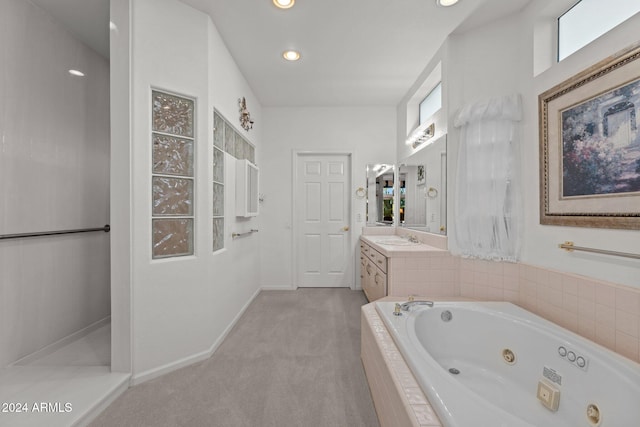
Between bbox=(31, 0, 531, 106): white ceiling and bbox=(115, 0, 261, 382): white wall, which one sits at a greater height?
bbox=(31, 0, 531, 106): white ceiling

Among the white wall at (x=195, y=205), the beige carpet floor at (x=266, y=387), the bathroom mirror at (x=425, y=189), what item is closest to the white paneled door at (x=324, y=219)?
the bathroom mirror at (x=425, y=189)

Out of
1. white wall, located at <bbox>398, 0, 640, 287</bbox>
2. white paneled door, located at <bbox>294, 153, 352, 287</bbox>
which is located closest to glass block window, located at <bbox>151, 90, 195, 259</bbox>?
white paneled door, located at <bbox>294, 153, 352, 287</bbox>

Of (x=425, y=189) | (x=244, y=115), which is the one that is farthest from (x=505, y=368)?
(x=244, y=115)

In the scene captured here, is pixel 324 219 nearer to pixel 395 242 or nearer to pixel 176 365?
pixel 395 242

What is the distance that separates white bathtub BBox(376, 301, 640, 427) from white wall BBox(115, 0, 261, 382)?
1.34 metres

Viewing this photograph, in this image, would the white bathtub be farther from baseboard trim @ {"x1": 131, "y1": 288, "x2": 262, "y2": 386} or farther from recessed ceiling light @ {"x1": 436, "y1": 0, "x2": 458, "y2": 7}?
recessed ceiling light @ {"x1": 436, "y1": 0, "x2": 458, "y2": 7}

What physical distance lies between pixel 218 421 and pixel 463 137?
2.53 m

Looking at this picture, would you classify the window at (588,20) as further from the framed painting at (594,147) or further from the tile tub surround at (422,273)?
the tile tub surround at (422,273)

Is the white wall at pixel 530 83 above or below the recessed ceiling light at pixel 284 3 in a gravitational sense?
below

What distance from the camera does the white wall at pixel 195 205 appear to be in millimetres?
1711

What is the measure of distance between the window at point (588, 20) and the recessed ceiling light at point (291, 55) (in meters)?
2.00

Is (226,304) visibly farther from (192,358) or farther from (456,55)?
(456,55)

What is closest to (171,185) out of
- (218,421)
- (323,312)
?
(218,421)

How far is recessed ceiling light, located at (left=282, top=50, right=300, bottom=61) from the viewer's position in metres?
2.52
